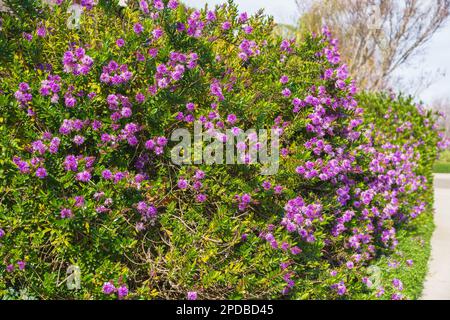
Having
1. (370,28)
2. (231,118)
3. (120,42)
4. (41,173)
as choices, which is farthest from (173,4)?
(370,28)

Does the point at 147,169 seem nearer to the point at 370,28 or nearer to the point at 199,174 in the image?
the point at 199,174

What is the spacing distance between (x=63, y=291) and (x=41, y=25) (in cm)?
170

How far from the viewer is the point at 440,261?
6.51 metres

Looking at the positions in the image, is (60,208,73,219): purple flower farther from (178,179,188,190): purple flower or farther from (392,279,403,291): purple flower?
(392,279,403,291): purple flower

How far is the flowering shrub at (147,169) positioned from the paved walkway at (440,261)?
71.7 inches

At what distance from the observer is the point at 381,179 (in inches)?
230

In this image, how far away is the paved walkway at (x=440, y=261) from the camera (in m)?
5.20

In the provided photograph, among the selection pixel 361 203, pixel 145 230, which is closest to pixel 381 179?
pixel 361 203

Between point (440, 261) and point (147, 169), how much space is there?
482cm

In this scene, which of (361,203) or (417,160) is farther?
(417,160)

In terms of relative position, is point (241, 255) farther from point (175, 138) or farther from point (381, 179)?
point (381, 179)

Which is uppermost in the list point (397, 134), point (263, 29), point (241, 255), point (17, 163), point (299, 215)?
point (263, 29)

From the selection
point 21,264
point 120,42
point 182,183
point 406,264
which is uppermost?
point 120,42

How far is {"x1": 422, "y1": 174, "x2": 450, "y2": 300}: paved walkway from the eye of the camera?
520 centimetres
